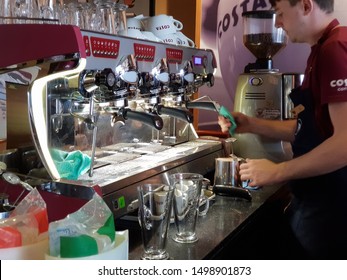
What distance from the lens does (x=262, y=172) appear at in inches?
58.5

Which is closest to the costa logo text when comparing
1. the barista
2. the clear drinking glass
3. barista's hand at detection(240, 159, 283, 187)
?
the barista

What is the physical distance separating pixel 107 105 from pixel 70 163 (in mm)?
244

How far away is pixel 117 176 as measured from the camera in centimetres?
133

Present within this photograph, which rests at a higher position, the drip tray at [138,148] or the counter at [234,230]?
the drip tray at [138,148]

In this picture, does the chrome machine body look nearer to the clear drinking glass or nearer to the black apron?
the clear drinking glass

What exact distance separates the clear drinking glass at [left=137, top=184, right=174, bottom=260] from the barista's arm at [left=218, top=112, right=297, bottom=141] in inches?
35.6

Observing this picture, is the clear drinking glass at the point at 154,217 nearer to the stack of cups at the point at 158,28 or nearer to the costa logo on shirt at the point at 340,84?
the costa logo on shirt at the point at 340,84

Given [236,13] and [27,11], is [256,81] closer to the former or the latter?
[236,13]

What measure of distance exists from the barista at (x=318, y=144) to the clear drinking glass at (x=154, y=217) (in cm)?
49

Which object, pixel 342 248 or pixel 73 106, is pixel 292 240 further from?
pixel 73 106

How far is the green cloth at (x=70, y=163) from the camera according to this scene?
1274mm

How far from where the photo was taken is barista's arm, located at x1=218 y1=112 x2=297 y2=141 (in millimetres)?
1936

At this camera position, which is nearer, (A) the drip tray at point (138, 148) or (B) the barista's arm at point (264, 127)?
(A) the drip tray at point (138, 148)

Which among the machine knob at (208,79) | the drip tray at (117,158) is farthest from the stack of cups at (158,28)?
the drip tray at (117,158)
